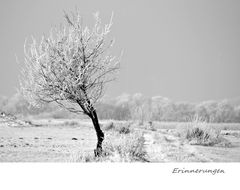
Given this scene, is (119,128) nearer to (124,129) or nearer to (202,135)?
(124,129)

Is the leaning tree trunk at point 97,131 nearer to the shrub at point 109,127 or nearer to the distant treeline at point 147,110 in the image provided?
the shrub at point 109,127

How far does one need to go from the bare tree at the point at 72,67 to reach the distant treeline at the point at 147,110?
9.04 m

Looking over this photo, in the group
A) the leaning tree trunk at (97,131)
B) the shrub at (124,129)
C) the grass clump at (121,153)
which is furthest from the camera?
the shrub at (124,129)

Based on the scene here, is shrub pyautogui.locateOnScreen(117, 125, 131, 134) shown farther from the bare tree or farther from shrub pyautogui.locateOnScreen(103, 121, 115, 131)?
the bare tree

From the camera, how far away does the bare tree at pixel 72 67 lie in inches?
250

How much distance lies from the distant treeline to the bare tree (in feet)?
29.7

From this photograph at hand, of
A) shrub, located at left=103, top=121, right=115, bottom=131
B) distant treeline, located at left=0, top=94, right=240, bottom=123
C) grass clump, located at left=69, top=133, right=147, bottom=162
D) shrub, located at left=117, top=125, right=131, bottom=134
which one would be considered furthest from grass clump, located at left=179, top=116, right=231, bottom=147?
distant treeline, located at left=0, top=94, right=240, bottom=123

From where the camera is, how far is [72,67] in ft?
21.0

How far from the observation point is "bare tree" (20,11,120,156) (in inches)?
250

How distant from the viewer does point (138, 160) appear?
5.99 metres

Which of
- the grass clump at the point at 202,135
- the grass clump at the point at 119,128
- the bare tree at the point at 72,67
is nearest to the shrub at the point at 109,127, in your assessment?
the grass clump at the point at 119,128

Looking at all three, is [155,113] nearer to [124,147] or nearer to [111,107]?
[111,107]
